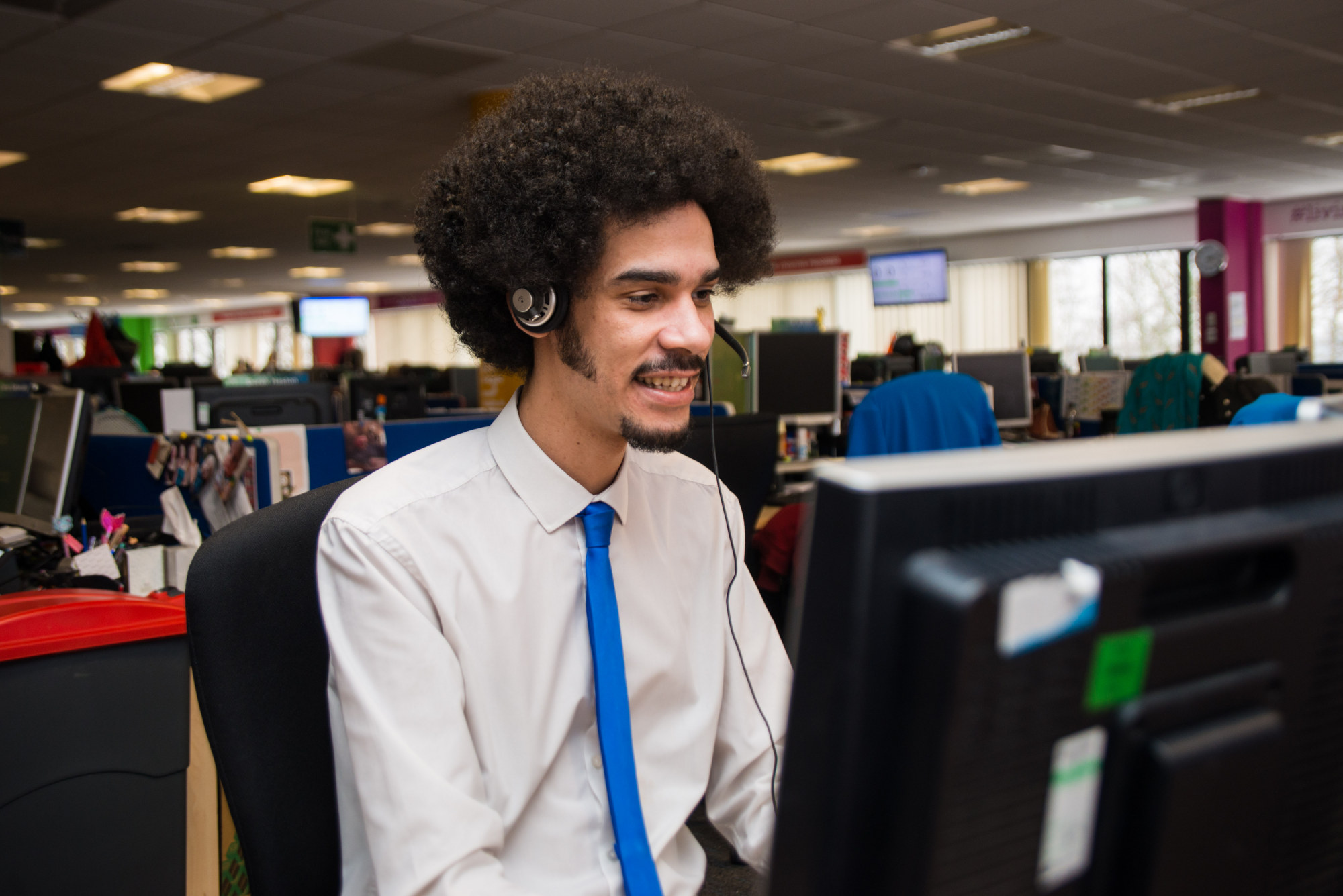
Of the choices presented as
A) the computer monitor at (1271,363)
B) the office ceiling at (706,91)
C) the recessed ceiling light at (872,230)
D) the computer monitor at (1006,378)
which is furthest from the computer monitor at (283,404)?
the recessed ceiling light at (872,230)

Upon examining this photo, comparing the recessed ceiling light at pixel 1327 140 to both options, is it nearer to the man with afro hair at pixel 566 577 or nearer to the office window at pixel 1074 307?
the office window at pixel 1074 307

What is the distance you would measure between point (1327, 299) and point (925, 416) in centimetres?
1108

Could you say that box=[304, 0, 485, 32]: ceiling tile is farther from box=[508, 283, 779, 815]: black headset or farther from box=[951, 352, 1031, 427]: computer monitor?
box=[508, 283, 779, 815]: black headset

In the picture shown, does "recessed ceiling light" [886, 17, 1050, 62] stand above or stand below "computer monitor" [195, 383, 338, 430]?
above

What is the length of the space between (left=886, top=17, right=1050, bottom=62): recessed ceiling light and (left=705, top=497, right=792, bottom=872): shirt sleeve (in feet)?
15.6

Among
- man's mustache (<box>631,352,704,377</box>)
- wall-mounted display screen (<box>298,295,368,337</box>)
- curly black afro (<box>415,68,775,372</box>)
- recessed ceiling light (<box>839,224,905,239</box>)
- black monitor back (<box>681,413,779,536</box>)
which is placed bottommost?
black monitor back (<box>681,413,779,536</box>)

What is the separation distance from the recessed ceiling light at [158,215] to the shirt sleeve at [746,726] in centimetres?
1016

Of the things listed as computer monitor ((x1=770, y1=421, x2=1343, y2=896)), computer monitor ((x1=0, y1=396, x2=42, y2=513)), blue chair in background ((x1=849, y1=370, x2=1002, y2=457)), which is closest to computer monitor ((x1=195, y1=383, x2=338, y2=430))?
computer monitor ((x1=0, y1=396, x2=42, y2=513))

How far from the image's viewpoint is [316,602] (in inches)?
37.5

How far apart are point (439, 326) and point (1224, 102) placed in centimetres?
1615

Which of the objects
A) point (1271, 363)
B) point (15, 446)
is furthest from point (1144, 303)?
point (15, 446)

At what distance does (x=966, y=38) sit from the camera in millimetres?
5367

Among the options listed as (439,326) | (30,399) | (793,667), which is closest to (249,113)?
(30,399)

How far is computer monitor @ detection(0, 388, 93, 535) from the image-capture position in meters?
2.10
